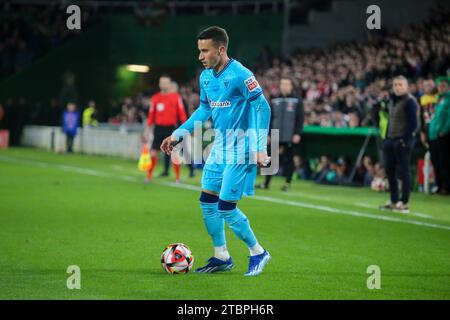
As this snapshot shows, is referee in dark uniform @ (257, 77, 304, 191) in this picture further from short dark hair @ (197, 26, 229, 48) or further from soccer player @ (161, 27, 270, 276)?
short dark hair @ (197, 26, 229, 48)

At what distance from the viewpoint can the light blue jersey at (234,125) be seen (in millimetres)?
9516

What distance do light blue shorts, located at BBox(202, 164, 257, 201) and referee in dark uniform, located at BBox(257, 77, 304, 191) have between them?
34.7 ft

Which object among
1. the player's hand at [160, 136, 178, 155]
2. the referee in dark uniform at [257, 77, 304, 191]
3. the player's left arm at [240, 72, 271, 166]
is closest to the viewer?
the player's left arm at [240, 72, 271, 166]

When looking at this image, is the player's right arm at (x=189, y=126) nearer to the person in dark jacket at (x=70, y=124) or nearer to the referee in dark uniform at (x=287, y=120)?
the referee in dark uniform at (x=287, y=120)

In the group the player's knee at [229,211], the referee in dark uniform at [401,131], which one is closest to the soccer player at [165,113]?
the referee in dark uniform at [401,131]

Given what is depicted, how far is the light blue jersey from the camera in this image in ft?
31.2

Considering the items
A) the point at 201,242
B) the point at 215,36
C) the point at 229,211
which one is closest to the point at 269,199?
the point at 201,242

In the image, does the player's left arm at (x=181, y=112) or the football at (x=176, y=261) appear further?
the player's left arm at (x=181, y=112)

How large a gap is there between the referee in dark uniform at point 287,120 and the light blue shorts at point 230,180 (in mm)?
10571

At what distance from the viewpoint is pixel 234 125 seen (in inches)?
383

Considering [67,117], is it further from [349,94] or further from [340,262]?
[340,262]

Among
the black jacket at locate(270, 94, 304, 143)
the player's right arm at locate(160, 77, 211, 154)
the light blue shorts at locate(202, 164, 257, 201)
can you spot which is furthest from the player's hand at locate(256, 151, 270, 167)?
the black jacket at locate(270, 94, 304, 143)

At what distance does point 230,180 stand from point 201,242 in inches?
110
